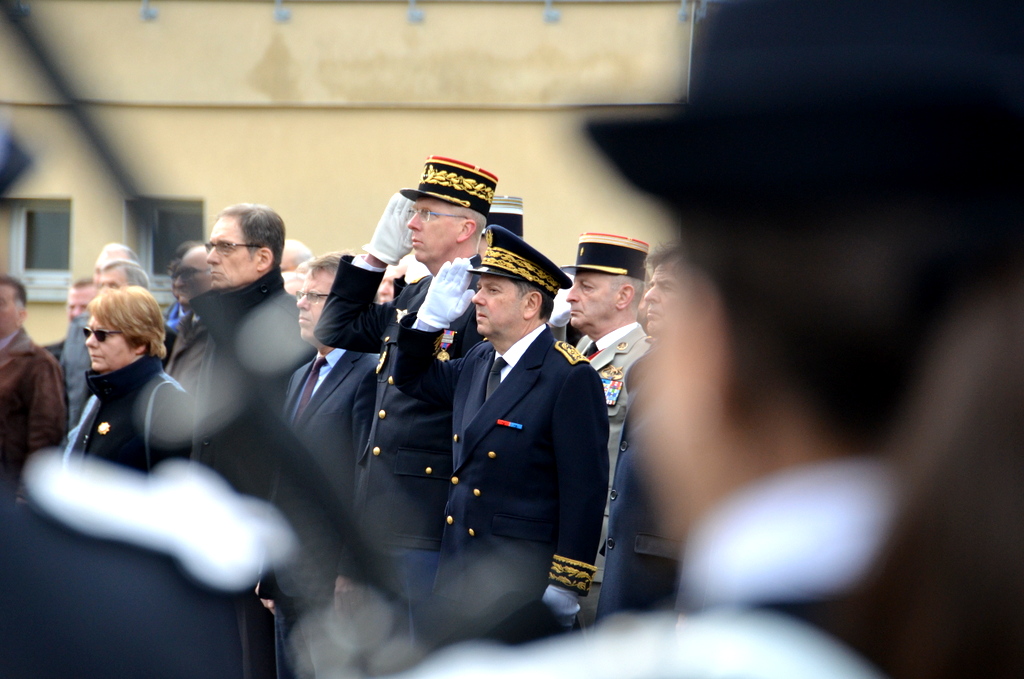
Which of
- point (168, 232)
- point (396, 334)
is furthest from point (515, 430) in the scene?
point (168, 232)

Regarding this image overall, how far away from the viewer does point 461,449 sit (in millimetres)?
4137

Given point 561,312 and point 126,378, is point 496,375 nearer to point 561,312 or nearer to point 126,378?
point 126,378

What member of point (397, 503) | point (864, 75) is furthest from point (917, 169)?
point (397, 503)

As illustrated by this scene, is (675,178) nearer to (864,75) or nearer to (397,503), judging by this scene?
(864,75)

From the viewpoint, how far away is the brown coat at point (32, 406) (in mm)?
5059

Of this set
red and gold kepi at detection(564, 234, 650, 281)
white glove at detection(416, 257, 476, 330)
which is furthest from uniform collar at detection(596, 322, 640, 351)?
white glove at detection(416, 257, 476, 330)

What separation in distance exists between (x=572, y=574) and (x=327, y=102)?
66.5 inches

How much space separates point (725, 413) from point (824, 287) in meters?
0.12

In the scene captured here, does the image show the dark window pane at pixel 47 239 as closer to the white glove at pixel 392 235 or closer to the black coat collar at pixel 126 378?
the black coat collar at pixel 126 378

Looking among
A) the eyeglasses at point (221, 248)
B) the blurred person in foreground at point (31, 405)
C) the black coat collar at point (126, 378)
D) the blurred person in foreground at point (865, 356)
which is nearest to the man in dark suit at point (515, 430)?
the black coat collar at point (126, 378)

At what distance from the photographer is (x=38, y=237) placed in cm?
114

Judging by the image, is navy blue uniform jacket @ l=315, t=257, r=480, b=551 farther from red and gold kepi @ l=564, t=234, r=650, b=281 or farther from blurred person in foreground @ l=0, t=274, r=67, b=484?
blurred person in foreground @ l=0, t=274, r=67, b=484

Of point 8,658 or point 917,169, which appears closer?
point 917,169

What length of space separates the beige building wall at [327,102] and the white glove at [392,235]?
0.72ft
